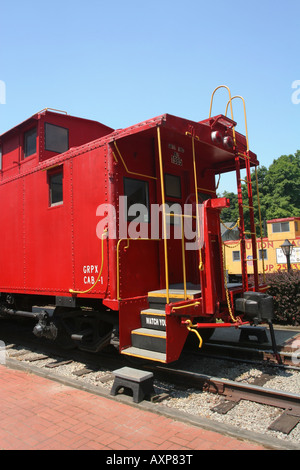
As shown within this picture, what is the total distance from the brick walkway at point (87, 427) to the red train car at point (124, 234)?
0.78 m

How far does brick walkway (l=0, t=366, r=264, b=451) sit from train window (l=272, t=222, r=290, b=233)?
2165cm

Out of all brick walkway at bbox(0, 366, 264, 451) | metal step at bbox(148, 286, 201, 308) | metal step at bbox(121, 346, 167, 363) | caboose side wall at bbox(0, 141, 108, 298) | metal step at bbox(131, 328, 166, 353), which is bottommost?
brick walkway at bbox(0, 366, 264, 451)

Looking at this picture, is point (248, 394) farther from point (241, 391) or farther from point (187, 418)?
point (187, 418)

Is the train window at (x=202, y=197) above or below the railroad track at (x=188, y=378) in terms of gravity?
above

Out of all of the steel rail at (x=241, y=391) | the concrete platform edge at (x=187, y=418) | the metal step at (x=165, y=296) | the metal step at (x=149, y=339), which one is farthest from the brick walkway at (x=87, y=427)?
the metal step at (x=165, y=296)

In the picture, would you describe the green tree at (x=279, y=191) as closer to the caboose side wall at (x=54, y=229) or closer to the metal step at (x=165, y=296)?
the caboose side wall at (x=54, y=229)

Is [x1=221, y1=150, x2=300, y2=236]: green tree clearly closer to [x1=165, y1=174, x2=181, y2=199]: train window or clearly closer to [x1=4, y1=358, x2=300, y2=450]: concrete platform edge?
[x1=165, y1=174, x2=181, y2=199]: train window

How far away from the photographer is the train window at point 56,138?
690 centimetres

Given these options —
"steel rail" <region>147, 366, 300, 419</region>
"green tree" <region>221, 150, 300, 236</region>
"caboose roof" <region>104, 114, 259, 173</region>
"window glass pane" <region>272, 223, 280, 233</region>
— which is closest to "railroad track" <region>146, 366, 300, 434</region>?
"steel rail" <region>147, 366, 300, 419</region>

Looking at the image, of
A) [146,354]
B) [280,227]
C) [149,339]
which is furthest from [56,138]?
[280,227]

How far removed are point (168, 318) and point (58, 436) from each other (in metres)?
1.77

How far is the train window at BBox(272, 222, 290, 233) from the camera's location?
23875mm

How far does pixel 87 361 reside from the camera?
19.9 ft
